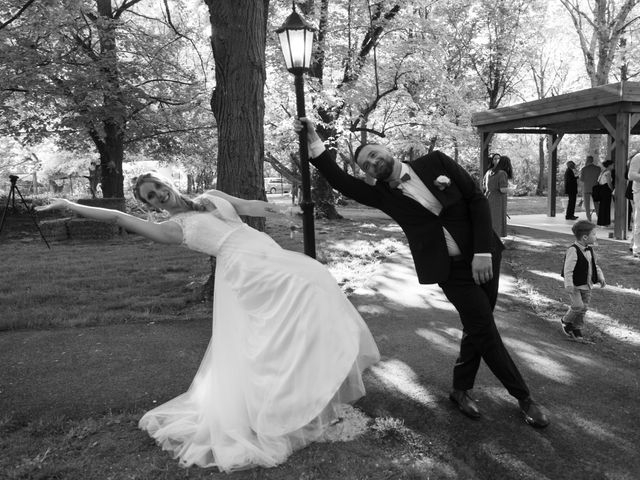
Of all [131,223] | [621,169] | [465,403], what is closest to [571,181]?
[621,169]

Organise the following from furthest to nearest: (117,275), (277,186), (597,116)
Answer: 1. (277,186)
2. (597,116)
3. (117,275)

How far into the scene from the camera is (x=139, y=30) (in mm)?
16062

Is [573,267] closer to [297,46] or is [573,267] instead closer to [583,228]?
[583,228]

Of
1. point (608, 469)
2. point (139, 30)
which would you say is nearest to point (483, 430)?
point (608, 469)

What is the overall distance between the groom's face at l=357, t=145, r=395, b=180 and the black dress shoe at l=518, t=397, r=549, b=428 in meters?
1.93

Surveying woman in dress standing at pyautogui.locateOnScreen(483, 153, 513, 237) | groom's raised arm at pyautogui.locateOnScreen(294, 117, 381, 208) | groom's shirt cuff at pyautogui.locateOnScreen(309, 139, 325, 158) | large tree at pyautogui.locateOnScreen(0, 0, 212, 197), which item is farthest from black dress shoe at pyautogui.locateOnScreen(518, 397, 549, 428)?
large tree at pyautogui.locateOnScreen(0, 0, 212, 197)

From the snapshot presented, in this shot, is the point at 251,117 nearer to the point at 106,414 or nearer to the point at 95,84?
the point at 106,414

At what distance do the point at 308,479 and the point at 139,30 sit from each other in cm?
1665

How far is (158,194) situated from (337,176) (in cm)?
138

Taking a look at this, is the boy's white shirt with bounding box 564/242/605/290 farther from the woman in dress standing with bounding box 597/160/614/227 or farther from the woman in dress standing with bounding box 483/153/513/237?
the woman in dress standing with bounding box 597/160/614/227

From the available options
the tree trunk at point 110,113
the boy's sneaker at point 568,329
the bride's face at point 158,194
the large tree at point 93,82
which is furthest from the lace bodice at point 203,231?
the tree trunk at point 110,113

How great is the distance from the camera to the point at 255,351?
3.37 meters

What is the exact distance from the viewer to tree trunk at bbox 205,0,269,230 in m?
6.34

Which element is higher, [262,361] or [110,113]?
[110,113]
